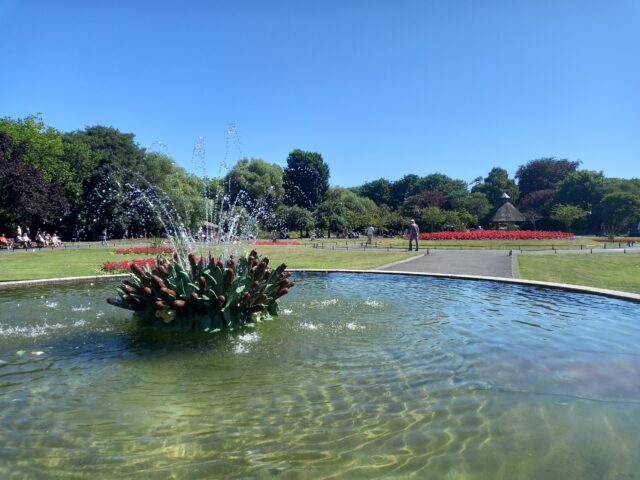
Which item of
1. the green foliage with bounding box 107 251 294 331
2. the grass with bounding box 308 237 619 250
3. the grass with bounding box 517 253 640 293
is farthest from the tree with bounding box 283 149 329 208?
the green foliage with bounding box 107 251 294 331

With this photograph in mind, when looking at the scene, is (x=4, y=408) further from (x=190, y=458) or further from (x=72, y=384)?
(x=190, y=458)

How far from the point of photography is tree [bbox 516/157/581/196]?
9044 cm

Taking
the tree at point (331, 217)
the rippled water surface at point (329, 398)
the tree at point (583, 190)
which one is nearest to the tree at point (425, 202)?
the tree at point (331, 217)

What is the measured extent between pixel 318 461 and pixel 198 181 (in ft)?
259

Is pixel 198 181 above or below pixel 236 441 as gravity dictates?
above

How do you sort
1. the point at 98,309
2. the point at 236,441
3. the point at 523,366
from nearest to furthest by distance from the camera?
the point at 236,441, the point at 523,366, the point at 98,309

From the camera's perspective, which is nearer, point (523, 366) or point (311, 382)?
point (311, 382)

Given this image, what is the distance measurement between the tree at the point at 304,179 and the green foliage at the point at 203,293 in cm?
7071

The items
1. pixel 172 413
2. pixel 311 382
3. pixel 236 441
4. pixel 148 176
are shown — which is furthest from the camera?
pixel 148 176

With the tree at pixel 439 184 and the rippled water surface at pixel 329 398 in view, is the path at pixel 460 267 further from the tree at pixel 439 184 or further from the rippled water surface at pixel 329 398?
the tree at pixel 439 184

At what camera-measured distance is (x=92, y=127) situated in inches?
2355

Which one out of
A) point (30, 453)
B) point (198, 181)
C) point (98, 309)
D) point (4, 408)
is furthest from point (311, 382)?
point (198, 181)

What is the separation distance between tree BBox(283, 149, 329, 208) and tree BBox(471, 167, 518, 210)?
118 feet

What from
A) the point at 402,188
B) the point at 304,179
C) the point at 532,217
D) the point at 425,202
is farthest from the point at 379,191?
the point at 532,217
